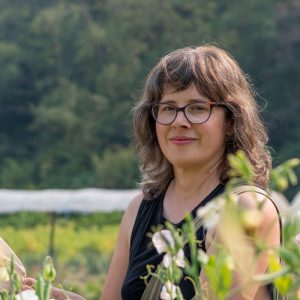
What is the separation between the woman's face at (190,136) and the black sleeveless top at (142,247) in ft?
0.29

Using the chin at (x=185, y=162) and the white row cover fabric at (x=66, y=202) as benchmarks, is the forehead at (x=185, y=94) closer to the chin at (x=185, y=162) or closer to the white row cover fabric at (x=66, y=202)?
the chin at (x=185, y=162)

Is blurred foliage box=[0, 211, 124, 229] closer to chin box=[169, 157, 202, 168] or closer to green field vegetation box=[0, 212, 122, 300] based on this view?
green field vegetation box=[0, 212, 122, 300]

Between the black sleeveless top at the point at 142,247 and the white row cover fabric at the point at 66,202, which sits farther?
the white row cover fabric at the point at 66,202

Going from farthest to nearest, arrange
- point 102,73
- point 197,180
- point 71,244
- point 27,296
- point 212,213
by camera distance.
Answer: point 102,73 < point 71,244 < point 197,180 < point 27,296 < point 212,213

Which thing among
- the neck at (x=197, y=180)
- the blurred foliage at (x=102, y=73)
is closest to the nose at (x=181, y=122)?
the neck at (x=197, y=180)

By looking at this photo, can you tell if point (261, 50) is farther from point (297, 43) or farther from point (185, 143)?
point (185, 143)

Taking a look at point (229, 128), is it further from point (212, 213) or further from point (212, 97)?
point (212, 213)

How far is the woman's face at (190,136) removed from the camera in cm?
217

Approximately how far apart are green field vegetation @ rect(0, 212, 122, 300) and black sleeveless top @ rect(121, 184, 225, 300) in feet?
4.31

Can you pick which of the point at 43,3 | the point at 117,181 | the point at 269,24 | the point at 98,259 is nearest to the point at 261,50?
the point at 269,24

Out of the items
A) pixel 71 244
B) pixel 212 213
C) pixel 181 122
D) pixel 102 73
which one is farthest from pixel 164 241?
pixel 102 73

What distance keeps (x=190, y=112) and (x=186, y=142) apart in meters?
0.07

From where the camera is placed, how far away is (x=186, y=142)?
217 centimetres

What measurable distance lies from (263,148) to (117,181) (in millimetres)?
31160
